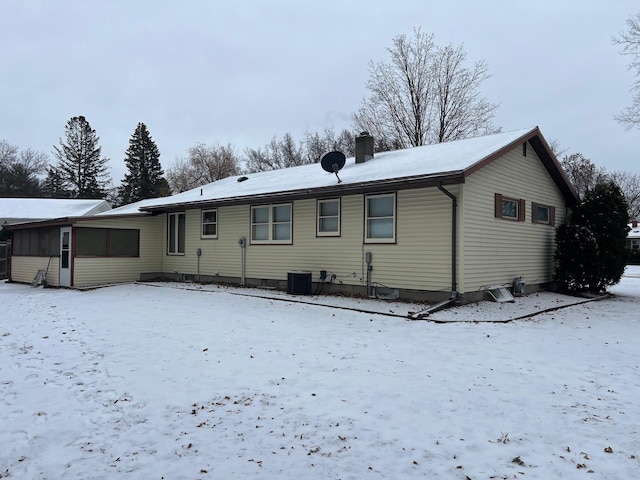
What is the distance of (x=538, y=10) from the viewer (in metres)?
15.4

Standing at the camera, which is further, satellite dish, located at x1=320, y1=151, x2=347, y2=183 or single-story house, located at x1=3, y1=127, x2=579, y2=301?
satellite dish, located at x1=320, y1=151, x2=347, y2=183

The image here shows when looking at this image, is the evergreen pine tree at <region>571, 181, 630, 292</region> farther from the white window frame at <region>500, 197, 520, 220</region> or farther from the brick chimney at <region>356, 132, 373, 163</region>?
the brick chimney at <region>356, 132, 373, 163</region>

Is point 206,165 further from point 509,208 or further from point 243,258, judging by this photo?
point 509,208

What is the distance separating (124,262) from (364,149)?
372 inches

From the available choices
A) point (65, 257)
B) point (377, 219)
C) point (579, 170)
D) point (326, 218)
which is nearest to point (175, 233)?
point (65, 257)

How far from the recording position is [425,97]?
98.0ft

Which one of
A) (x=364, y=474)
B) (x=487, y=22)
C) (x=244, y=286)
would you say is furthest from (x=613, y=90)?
(x=364, y=474)

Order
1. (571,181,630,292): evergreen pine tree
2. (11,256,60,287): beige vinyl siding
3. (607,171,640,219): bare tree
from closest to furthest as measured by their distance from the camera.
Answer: (571,181,630,292): evergreen pine tree < (11,256,60,287): beige vinyl siding < (607,171,640,219): bare tree

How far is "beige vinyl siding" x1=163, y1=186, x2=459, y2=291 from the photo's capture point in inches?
404

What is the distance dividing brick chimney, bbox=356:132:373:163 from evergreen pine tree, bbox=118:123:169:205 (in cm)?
3610

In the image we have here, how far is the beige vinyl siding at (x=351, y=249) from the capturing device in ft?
33.7

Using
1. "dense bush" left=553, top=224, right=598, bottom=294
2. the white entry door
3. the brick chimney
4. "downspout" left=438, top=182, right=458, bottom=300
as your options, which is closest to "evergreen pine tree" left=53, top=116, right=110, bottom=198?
the white entry door

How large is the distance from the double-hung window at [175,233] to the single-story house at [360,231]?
1.6 inches

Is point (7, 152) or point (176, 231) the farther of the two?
point (7, 152)
